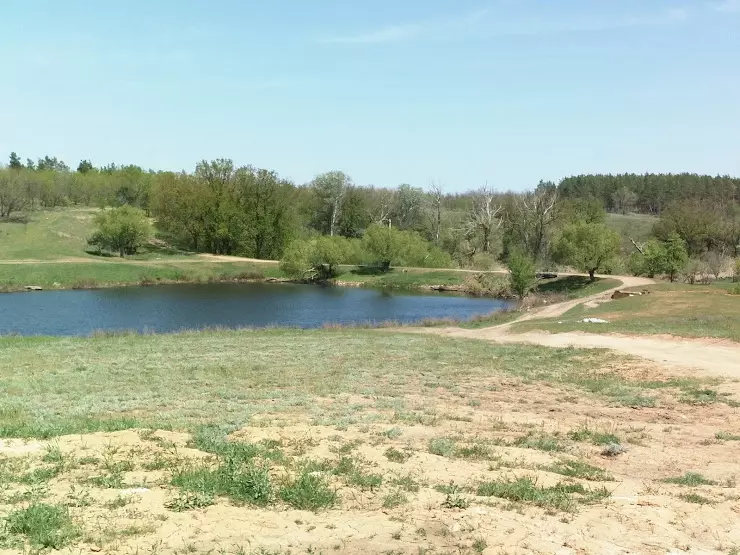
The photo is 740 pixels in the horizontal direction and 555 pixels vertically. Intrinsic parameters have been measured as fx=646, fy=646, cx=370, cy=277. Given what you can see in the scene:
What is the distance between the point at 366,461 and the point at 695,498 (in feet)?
14.9

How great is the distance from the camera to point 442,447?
1081 cm

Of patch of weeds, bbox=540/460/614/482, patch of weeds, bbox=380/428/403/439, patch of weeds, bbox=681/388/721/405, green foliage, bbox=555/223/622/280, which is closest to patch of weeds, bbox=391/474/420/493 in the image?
patch of weeds, bbox=540/460/614/482

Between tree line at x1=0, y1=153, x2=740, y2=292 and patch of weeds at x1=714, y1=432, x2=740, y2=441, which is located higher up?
tree line at x1=0, y1=153, x2=740, y2=292

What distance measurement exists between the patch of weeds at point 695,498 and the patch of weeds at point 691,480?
76 centimetres

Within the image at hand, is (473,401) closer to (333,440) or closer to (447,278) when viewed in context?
(333,440)

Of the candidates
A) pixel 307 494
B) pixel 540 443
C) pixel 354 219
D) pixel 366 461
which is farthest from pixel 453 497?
pixel 354 219

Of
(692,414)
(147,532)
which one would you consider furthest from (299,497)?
(692,414)

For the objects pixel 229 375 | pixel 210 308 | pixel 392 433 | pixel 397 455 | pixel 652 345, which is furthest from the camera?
pixel 210 308

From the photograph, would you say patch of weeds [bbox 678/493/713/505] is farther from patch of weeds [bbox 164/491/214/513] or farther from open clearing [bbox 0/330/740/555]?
patch of weeds [bbox 164/491/214/513]

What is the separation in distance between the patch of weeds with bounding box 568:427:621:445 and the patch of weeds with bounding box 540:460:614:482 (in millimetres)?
1759

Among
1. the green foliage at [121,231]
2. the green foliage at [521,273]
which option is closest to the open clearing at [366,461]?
the green foliage at [521,273]

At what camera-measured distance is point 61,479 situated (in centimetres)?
837

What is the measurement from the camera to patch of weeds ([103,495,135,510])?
24.4 ft

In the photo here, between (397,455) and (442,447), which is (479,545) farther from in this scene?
(442,447)
